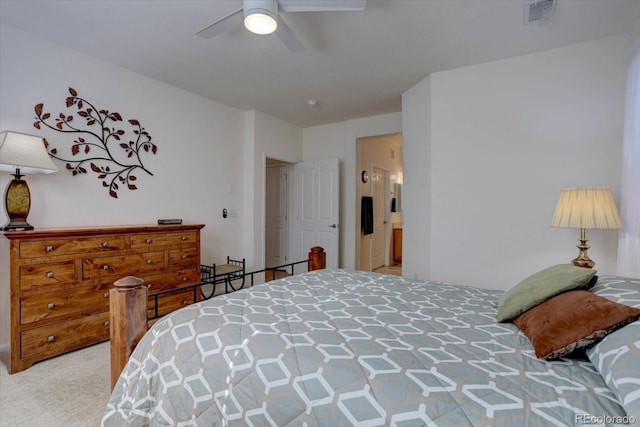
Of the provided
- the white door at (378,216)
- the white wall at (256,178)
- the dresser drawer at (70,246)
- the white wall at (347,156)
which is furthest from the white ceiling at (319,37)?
the white door at (378,216)

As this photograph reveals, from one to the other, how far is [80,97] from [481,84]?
153 inches

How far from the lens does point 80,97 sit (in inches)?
113

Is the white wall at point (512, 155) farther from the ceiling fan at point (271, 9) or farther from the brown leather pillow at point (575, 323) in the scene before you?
the brown leather pillow at point (575, 323)

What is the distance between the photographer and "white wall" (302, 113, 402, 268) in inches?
188

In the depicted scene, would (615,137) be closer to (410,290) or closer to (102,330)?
(410,290)

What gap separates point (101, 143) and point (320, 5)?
2517mm

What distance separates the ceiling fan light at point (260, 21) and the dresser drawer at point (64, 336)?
8.46 ft

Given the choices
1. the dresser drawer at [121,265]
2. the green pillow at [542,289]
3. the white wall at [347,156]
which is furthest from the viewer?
the white wall at [347,156]

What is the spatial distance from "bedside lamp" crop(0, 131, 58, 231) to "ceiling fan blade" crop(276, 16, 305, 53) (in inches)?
80.0

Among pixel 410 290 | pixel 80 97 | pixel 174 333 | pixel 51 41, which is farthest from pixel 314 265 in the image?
pixel 51 41

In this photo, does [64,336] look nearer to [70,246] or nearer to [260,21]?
[70,246]

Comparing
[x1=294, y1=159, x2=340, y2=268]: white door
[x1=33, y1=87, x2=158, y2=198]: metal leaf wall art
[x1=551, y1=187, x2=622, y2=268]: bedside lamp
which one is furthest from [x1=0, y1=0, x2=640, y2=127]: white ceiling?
[x1=294, y1=159, x2=340, y2=268]: white door

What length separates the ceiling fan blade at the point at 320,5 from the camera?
1.82 m

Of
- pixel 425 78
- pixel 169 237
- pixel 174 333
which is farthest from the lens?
pixel 425 78
